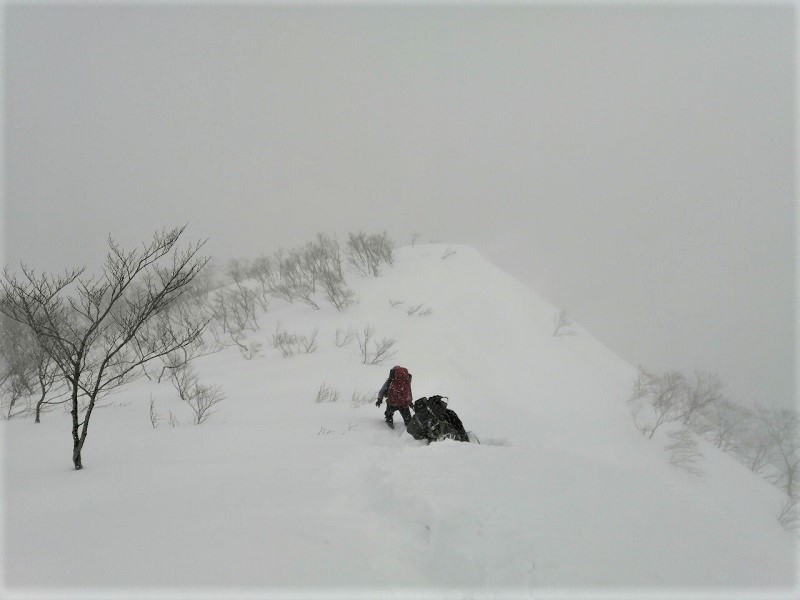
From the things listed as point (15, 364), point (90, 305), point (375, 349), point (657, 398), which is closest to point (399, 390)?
point (90, 305)

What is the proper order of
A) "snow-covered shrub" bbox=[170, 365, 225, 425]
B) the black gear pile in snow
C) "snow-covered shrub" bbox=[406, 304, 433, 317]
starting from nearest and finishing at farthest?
the black gear pile in snow
"snow-covered shrub" bbox=[170, 365, 225, 425]
"snow-covered shrub" bbox=[406, 304, 433, 317]

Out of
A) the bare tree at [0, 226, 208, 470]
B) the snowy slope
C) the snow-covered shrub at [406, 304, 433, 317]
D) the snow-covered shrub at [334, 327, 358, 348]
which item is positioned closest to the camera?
the snowy slope

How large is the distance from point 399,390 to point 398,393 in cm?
7

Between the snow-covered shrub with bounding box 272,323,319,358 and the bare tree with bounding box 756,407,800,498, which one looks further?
the bare tree with bounding box 756,407,800,498

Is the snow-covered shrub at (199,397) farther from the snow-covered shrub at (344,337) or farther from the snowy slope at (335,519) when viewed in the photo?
the snow-covered shrub at (344,337)

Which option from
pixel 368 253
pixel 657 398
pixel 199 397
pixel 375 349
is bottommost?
pixel 657 398

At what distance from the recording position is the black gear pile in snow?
6363 millimetres

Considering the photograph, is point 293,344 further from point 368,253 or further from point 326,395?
point 368,253

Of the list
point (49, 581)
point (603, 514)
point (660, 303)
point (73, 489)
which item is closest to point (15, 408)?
point (73, 489)

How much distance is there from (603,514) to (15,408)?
43.4ft

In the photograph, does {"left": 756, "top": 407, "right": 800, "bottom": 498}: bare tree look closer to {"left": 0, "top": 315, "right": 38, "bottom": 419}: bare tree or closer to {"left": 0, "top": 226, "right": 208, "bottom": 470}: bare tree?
{"left": 0, "top": 226, "right": 208, "bottom": 470}: bare tree

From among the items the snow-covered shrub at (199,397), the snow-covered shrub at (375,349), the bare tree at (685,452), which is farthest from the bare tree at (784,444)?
the snow-covered shrub at (199,397)

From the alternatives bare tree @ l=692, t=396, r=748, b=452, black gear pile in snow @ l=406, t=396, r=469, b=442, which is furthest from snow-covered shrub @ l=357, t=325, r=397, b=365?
bare tree @ l=692, t=396, r=748, b=452

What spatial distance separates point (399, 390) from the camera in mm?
7473
